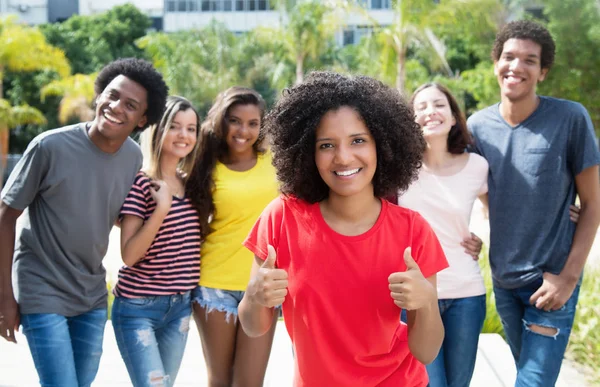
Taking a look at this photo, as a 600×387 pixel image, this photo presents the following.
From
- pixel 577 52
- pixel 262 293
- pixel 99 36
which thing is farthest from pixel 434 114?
pixel 99 36

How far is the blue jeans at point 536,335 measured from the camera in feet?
11.4

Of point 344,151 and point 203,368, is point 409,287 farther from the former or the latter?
point 203,368

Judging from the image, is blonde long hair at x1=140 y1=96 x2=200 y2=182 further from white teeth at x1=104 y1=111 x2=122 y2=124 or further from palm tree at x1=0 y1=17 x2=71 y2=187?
palm tree at x1=0 y1=17 x2=71 y2=187

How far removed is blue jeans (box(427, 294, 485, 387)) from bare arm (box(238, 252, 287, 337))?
1.34 m

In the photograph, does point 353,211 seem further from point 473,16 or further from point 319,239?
point 473,16

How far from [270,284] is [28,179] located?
5.06 feet

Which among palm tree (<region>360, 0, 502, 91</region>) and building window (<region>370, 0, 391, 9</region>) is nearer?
palm tree (<region>360, 0, 502, 91</region>)

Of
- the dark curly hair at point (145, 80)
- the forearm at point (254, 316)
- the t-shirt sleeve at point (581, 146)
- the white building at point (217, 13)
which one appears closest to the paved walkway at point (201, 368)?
the t-shirt sleeve at point (581, 146)

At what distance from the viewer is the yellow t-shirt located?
3.87 m

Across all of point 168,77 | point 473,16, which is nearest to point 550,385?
point 473,16

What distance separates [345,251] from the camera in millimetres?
2475

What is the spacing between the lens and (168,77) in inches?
1344

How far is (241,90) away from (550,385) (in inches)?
91.9

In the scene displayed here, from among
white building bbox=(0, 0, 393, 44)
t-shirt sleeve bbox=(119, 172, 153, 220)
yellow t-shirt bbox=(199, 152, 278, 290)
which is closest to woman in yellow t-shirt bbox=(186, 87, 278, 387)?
yellow t-shirt bbox=(199, 152, 278, 290)
